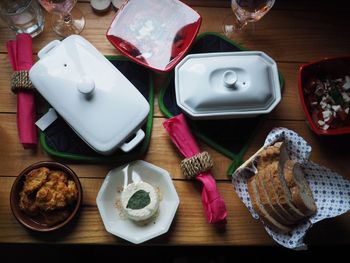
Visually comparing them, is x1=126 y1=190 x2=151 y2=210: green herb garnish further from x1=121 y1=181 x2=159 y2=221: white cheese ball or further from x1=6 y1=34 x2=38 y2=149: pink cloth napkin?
x1=6 y1=34 x2=38 y2=149: pink cloth napkin

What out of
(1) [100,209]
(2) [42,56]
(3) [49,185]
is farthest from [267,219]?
(2) [42,56]

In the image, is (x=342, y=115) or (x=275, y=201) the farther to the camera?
(x=342, y=115)

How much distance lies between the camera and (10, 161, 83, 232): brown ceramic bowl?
2.85 feet

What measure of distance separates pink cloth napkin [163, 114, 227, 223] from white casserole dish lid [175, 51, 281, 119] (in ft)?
0.17

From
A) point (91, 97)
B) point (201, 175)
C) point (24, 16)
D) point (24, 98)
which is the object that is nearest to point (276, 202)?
point (201, 175)

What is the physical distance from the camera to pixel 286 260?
4.45 ft

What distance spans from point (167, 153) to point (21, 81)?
39 centimetres

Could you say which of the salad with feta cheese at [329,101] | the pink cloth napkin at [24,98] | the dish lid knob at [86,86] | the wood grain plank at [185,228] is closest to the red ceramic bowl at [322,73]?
the salad with feta cheese at [329,101]

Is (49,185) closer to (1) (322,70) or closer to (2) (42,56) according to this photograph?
(2) (42,56)

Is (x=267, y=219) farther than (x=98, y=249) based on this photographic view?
No

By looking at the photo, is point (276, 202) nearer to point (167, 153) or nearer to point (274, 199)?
point (274, 199)

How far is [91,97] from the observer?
0.87 meters

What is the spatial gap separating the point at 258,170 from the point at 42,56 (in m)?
0.57

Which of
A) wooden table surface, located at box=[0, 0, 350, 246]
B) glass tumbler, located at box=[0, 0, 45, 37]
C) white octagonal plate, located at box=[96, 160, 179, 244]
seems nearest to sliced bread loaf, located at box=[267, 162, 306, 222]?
wooden table surface, located at box=[0, 0, 350, 246]
